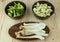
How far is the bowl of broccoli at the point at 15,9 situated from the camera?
38.5 inches

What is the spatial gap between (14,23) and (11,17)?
0.15 feet

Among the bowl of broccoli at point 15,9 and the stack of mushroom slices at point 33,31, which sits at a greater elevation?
the bowl of broccoli at point 15,9

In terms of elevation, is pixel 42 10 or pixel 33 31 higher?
pixel 42 10

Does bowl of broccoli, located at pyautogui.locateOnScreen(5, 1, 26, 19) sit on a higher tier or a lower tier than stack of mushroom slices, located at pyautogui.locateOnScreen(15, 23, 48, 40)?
→ higher

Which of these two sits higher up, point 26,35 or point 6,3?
point 6,3

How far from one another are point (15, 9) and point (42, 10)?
7.2 inches

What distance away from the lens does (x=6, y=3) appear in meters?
1.11

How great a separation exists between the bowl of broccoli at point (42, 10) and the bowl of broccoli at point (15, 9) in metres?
0.08

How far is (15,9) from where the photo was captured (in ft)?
3.28

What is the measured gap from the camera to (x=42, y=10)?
0.99 metres

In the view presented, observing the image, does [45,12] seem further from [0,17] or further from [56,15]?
[0,17]

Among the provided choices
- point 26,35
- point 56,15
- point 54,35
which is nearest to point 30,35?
point 26,35

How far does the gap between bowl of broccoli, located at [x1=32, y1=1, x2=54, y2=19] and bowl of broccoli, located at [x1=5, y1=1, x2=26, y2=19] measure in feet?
0.25

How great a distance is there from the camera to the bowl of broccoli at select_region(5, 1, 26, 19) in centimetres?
98
